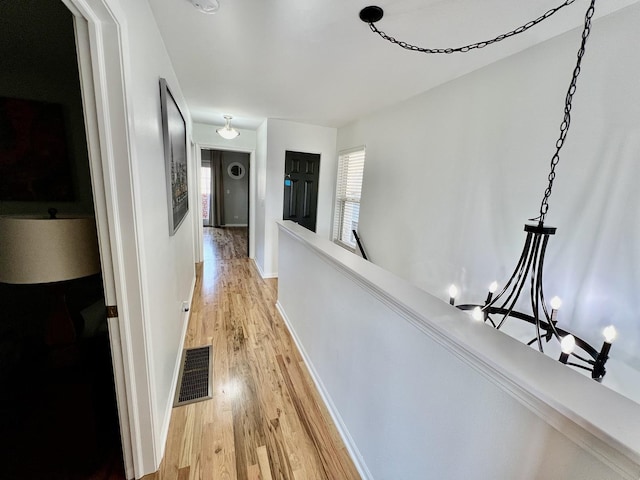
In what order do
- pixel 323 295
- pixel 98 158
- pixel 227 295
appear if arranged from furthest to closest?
pixel 227 295 → pixel 323 295 → pixel 98 158

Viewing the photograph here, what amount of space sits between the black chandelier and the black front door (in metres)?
2.44

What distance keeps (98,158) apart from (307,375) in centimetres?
183

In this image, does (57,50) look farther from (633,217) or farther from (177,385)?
(633,217)

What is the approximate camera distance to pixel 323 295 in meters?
1.76

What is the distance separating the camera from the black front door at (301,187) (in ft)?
12.7

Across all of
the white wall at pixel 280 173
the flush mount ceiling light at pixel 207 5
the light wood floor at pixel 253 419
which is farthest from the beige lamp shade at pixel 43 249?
the white wall at pixel 280 173

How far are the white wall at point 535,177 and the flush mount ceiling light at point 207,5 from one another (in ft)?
4.36

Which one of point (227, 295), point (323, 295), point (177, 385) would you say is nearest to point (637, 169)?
point (323, 295)

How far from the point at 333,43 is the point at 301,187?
2448 mm

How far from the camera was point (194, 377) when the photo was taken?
6.28ft

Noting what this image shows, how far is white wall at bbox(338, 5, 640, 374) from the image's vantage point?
124 cm

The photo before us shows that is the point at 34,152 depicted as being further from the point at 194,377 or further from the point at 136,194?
the point at 194,377

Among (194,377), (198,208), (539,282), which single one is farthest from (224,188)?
(539,282)

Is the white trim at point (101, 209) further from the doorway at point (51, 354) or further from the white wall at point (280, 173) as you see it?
the white wall at point (280, 173)
